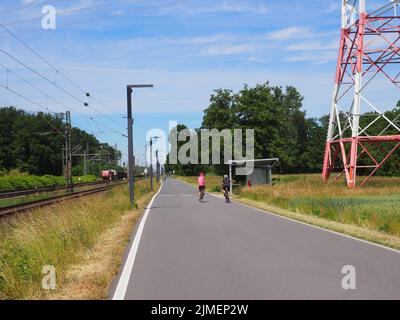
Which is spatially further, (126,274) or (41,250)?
(41,250)

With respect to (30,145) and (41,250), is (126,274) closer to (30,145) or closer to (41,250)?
(41,250)

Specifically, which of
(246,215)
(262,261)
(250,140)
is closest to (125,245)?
(262,261)

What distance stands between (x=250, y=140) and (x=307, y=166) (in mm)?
64008

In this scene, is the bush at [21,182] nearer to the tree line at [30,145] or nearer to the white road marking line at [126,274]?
the tree line at [30,145]

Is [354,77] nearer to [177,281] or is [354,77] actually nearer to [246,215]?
[246,215]

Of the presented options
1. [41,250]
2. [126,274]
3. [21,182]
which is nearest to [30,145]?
[21,182]

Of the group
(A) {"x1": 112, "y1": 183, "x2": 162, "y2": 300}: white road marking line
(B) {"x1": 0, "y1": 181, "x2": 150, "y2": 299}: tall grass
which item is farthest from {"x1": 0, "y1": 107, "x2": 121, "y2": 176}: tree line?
(A) {"x1": 112, "y1": 183, "x2": 162, "y2": 300}: white road marking line

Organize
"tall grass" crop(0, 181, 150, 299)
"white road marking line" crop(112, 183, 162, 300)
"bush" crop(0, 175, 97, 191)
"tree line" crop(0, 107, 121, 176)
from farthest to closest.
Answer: "tree line" crop(0, 107, 121, 176) < "bush" crop(0, 175, 97, 191) < "tall grass" crop(0, 181, 150, 299) < "white road marking line" crop(112, 183, 162, 300)

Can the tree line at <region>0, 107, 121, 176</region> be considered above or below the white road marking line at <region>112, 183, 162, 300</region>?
above

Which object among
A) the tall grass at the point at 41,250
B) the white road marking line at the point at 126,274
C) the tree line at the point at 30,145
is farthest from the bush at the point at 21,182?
the white road marking line at the point at 126,274

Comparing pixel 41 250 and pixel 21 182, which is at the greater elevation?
pixel 41 250

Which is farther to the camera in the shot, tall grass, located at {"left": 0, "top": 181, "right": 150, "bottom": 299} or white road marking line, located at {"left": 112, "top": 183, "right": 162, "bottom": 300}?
tall grass, located at {"left": 0, "top": 181, "right": 150, "bottom": 299}

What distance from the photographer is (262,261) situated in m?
10.5

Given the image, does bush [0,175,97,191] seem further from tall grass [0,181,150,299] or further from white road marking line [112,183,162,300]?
white road marking line [112,183,162,300]
